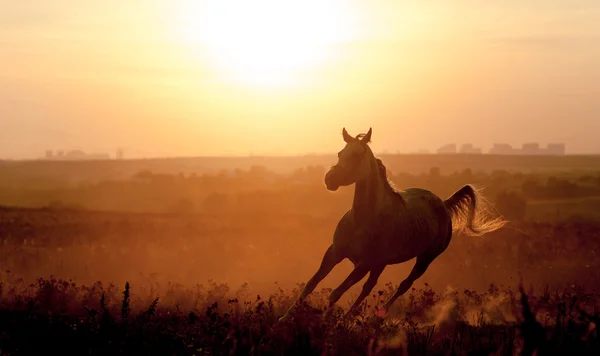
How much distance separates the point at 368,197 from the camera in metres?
10.3

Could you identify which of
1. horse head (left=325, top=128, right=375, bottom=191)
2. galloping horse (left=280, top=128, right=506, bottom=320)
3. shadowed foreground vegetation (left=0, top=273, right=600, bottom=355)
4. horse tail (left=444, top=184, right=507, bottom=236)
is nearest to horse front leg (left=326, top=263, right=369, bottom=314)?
galloping horse (left=280, top=128, right=506, bottom=320)

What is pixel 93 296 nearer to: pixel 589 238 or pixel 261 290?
pixel 261 290

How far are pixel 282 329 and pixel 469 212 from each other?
659 cm

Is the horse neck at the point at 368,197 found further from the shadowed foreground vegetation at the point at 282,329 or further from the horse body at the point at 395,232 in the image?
the shadowed foreground vegetation at the point at 282,329

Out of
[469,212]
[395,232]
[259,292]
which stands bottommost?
[259,292]

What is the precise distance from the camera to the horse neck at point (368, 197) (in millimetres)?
10281

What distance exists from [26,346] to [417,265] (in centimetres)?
573

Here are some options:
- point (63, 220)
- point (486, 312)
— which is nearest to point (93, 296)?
point (486, 312)

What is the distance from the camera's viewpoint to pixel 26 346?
838 cm

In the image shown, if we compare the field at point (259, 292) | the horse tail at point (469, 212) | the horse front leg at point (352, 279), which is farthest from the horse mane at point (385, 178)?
the horse tail at point (469, 212)

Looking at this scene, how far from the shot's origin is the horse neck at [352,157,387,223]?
10281 mm

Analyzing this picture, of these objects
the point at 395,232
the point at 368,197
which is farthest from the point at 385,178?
the point at 395,232

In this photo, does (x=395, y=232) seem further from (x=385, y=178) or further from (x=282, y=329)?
(x=282, y=329)

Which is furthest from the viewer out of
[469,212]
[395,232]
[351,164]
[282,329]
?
[469,212]
